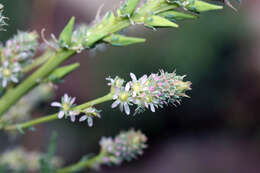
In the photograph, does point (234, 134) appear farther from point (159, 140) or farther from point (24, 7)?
point (24, 7)

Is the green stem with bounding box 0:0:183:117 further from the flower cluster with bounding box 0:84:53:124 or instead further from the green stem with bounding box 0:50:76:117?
the flower cluster with bounding box 0:84:53:124

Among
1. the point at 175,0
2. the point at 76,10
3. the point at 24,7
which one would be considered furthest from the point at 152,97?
the point at 76,10

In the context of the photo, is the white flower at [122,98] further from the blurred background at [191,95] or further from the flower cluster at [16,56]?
the blurred background at [191,95]

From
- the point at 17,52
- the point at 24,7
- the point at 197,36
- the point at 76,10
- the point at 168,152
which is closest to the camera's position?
the point at 17,52

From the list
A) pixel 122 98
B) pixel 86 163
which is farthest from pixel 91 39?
pixel 86 163

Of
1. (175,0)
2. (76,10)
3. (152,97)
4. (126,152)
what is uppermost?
(76,10)

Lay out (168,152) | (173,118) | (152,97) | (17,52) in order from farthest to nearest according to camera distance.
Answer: (168,152), (173,118), (17,52), (152,97)

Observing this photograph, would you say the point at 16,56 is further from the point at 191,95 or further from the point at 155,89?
the point at 191,95
